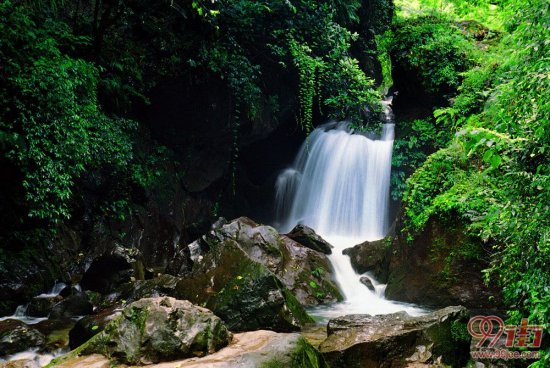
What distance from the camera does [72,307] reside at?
7379 millimetres

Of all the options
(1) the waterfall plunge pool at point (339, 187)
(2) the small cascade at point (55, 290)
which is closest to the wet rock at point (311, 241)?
(1) the waterfall plunge pool at point (339, 187)

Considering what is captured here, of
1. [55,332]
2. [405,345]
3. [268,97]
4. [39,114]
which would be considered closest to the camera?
[405,345]

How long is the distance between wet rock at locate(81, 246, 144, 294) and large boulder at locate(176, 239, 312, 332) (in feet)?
9.04

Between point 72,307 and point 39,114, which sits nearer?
point 39,114

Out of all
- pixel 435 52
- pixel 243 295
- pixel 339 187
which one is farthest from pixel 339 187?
pixel 243 295

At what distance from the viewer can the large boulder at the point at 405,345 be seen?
188 inches

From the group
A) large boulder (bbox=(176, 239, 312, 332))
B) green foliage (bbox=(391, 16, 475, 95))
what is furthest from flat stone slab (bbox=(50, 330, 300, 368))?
green foliage (bbox=(391, 16, 475, 95))

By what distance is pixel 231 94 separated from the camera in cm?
1227

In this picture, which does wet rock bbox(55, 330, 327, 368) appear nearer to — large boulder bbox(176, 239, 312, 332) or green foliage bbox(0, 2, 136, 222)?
large boulder bbox(176, 239, 312, 332)

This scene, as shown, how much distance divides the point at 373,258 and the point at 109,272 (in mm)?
6174

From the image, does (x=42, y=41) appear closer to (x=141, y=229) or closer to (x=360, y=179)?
(x=141, y=229)

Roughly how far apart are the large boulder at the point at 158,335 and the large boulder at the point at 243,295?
2048 millimetres

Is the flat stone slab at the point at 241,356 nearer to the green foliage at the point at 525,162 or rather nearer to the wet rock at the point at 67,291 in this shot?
the green foliage at the point at 525,162

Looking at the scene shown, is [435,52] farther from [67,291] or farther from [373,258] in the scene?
[67,291]
